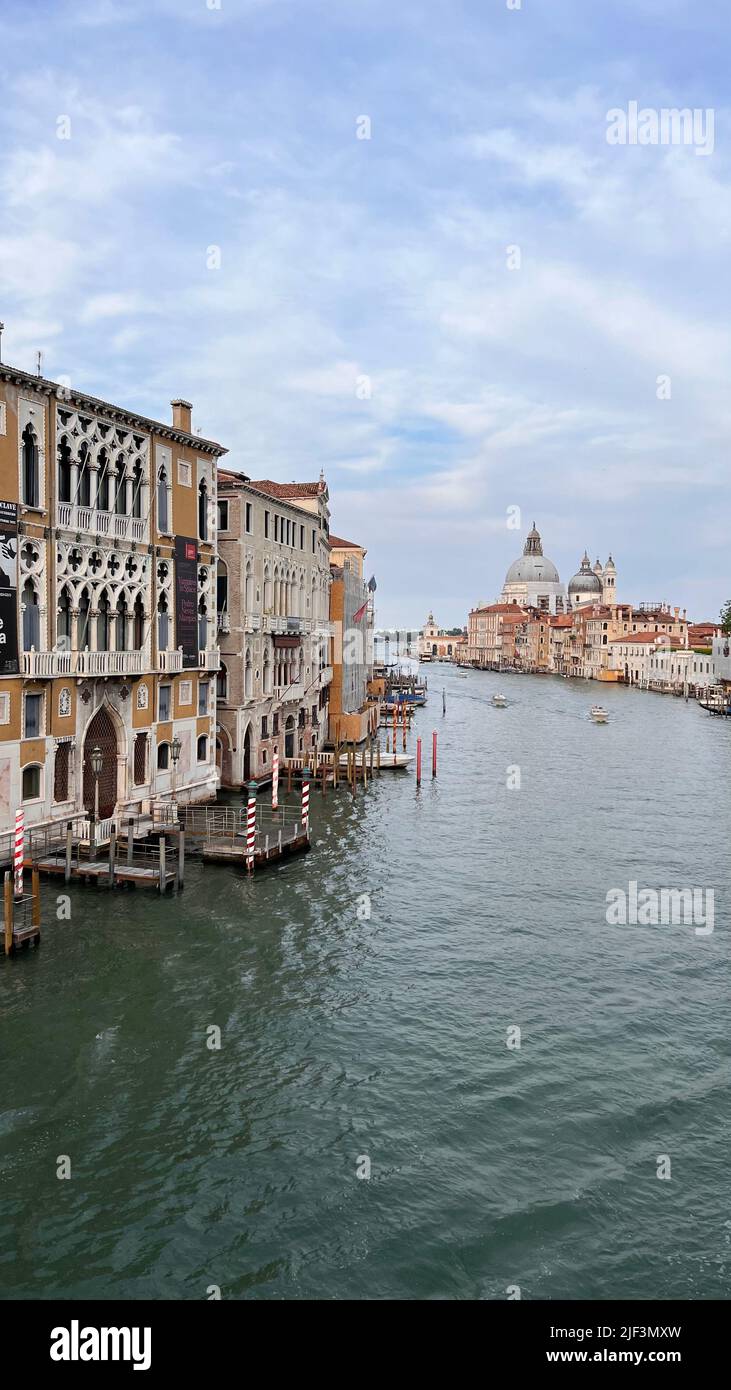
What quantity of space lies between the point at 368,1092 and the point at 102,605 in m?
17.5

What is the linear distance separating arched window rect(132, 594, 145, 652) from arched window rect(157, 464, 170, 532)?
2.65 meters

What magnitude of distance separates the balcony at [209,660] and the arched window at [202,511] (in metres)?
3.97

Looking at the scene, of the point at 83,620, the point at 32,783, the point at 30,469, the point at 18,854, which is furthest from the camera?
the point at 83,620

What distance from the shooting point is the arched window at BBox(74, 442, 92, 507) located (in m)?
27.1

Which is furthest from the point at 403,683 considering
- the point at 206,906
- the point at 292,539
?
the point at 206,906

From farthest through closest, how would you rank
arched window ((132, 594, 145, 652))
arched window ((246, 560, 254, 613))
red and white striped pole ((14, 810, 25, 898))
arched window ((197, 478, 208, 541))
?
arched window ((246, 560, 254, 613)) < arched window ((197, 478, 208, 541)) < arched window ((132, 594, 145, 652)) < red and white striped pole ((14, 810, 25, 898))

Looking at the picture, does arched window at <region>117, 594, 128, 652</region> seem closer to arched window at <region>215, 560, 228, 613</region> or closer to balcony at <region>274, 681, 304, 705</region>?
arched window at <region>215, 560, 228, 613</region>

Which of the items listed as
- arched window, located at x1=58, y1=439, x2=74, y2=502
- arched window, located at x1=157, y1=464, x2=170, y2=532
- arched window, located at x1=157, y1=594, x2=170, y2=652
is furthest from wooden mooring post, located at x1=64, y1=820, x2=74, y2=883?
arched window, located at x1=157, y1=464, x2=170, y2=532

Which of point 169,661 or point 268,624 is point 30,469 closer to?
point 169,661

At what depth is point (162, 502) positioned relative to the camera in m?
31.6

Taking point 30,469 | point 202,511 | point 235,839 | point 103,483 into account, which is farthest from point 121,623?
point 235,839

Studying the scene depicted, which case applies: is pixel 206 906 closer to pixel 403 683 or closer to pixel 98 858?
pixel 98 858

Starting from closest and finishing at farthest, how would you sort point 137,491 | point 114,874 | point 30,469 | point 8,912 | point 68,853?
point 8,912, point 68,853, point 30,469, point 114,874, point 137,491
